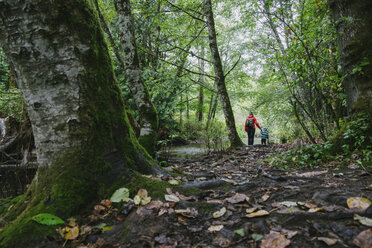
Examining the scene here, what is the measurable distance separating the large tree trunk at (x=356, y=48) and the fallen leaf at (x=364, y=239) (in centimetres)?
305

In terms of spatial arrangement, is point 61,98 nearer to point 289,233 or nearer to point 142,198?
point 142,198

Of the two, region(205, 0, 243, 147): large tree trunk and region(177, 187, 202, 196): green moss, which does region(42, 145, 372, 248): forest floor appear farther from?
region(205, 0, 243, 147): large tree trunk

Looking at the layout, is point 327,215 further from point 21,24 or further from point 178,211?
point 21,24

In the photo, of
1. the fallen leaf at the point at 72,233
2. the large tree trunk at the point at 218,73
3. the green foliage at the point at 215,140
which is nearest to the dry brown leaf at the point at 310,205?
the fallen leaf at the point at 72,233

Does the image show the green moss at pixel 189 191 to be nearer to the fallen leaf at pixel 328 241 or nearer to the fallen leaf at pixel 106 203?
the fallen leaf at pixel 106 203

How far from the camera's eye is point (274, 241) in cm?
127

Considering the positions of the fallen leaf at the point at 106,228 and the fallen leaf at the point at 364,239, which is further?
the fallen leaf at the point at 106,228

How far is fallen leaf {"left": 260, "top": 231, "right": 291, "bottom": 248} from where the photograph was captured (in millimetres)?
1228

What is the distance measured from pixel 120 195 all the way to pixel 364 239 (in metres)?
1.81

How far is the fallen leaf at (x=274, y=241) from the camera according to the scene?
1228 mm

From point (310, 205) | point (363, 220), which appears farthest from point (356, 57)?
point (363, 220)

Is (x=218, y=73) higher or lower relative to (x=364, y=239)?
higher

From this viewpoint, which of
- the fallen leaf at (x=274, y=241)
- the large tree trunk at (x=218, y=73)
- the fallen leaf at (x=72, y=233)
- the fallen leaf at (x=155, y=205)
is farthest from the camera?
the large tree trunk at (x=218, y=73)

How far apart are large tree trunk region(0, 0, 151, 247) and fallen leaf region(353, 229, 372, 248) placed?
1871 mm
